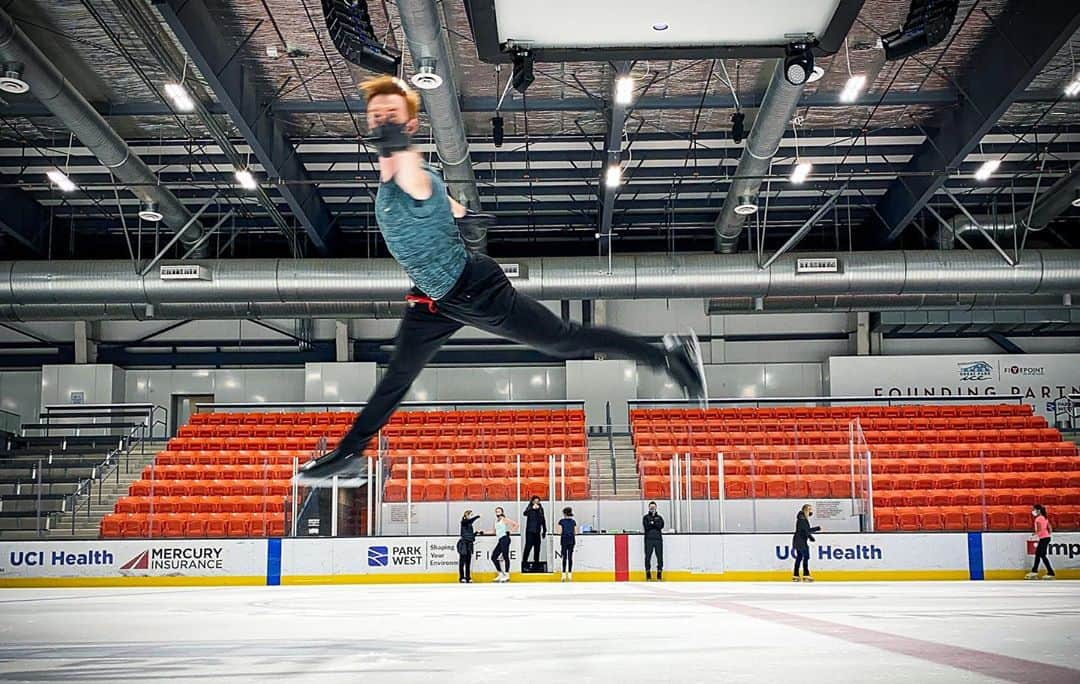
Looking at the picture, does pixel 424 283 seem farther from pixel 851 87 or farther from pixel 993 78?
pixel 993 78

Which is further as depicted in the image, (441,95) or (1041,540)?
(1041,540)

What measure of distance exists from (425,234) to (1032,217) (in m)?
22.4

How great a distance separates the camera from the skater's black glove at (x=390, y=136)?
499 centimetres

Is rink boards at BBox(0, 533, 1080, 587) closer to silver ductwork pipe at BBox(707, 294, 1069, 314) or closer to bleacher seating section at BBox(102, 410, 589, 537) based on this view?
bleacher seating section at BBox(102, 410, 589, 537)

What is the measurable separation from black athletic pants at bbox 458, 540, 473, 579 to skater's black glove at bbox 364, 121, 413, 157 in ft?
50.8

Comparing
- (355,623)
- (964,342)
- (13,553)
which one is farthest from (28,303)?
(964,342)

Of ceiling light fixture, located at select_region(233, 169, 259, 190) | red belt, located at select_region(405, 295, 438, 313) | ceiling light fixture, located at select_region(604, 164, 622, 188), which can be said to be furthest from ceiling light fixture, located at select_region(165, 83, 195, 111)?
red belt, located at select_region(405, 295, 438, 313)

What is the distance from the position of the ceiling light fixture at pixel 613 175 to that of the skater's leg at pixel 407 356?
46.6 ft

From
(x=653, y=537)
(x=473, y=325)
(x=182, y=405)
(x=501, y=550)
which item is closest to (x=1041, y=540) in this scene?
(x=653, y=537)

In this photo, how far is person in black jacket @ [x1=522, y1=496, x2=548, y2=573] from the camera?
20.0m

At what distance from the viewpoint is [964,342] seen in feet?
109

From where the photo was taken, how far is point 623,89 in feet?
52.2

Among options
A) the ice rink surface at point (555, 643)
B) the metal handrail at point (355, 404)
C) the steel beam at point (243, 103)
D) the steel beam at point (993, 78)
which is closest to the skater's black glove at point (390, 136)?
the ice rink surface at point (555, 643)

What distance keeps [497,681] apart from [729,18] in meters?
9.14
